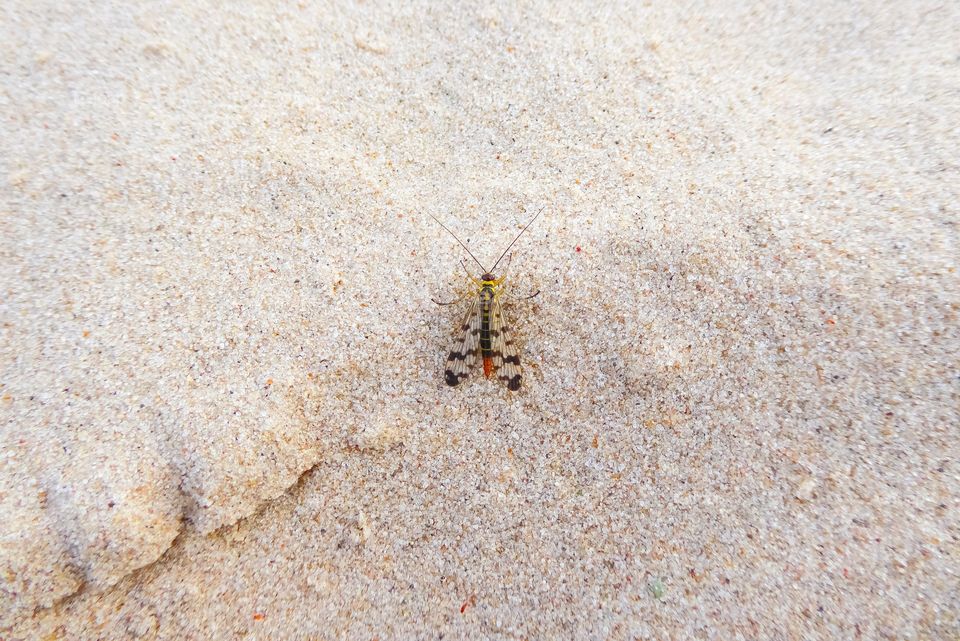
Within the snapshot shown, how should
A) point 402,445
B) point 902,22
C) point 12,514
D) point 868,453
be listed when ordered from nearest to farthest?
1. point 12,514
2. point 868,453
3. point 402,445
4. point 902,22

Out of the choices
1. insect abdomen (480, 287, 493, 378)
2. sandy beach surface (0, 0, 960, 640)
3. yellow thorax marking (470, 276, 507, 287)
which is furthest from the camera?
yellow thorax marking (470, 276, 507, 287)

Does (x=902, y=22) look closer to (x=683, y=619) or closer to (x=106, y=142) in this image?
(x=683, y=619)

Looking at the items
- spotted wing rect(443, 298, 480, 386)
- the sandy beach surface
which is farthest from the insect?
the sandy beach surface

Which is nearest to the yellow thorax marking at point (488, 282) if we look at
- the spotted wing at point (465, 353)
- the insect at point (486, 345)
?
the insect at point (486, 345)

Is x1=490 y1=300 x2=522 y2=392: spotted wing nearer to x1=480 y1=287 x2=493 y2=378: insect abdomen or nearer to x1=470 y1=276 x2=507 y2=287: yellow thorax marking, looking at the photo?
x1=480 y1=287 x2=493 y2=378: insect abdomen

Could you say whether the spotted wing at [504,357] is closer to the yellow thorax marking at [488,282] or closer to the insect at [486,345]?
→ the insect at [486,345]

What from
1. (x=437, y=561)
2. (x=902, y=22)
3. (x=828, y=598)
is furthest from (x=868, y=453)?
(x=902, y=22)
